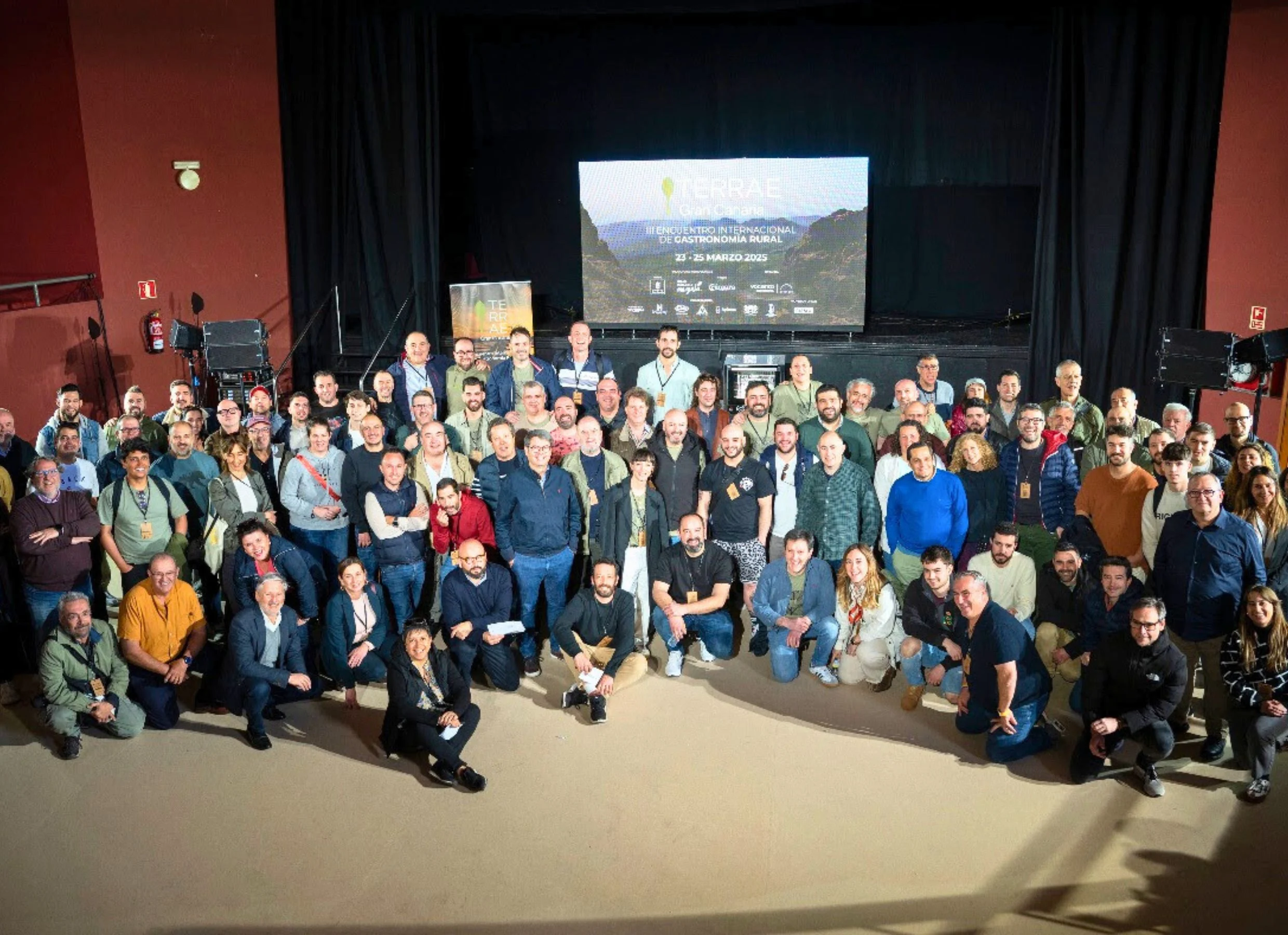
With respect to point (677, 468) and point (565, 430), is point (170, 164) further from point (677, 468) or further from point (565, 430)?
point (677, 468)

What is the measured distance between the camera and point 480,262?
12.9 metres

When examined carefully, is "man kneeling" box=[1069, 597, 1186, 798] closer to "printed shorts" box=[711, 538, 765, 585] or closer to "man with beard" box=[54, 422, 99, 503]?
"printed shorts" box=[711, 538, 765, 585]

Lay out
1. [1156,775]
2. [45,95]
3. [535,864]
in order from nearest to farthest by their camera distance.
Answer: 1. [535,864]
2. [1156,775]
3. [45,95]

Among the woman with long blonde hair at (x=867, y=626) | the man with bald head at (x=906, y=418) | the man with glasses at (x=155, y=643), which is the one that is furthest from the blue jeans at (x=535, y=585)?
the man with bald head at (x=906, y=418)

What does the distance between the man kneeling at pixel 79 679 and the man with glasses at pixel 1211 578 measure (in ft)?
16.5

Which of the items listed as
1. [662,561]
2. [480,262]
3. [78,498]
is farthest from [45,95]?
[662,561]

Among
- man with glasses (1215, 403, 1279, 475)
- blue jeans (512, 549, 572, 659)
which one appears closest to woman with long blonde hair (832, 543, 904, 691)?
blue jeans (512, 549, 572, 659)

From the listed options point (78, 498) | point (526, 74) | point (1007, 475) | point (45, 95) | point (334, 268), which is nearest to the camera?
point (78, 498)

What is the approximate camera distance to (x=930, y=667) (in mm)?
5969

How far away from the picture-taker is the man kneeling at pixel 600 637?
5.96 meters

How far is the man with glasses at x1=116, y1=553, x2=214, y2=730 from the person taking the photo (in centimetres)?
580

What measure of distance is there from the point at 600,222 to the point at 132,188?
4.35 meters

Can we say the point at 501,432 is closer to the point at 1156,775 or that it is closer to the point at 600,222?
the point at 1156,775

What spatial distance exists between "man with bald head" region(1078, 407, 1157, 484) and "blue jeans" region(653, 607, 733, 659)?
2.08 m
